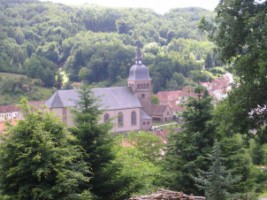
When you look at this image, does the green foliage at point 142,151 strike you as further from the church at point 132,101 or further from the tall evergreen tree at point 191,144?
the church at point 132,101

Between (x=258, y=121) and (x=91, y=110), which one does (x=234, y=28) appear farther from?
(x=91, y=110)

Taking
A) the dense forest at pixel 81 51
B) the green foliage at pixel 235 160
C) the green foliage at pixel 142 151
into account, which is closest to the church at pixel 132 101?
the dense forest at pixel 81 51

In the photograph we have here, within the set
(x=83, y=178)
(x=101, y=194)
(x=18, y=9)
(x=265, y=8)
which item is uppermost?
(x=18, y=9)

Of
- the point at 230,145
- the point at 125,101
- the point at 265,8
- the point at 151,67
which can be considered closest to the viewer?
the point at 265,8

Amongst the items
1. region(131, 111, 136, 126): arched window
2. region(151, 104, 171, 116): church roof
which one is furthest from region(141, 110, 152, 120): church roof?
region(151, 104, 171, 116): church roof

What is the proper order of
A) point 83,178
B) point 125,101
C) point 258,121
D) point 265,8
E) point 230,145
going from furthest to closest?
point 125,101 < point 230,145 < point 258,121 < point 265,8 < point 83,178

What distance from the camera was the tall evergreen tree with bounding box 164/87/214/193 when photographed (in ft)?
54.3

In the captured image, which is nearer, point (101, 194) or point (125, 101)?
point (101, 194)

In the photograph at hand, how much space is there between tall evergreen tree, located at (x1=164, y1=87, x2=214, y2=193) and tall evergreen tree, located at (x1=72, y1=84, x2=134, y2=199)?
306 centimetres

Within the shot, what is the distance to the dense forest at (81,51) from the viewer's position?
9838cm

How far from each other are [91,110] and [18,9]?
176 m

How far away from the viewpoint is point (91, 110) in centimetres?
1462

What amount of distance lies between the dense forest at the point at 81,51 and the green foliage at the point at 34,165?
5271 cm

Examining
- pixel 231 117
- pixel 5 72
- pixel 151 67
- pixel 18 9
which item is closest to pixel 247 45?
pixel 231 117
